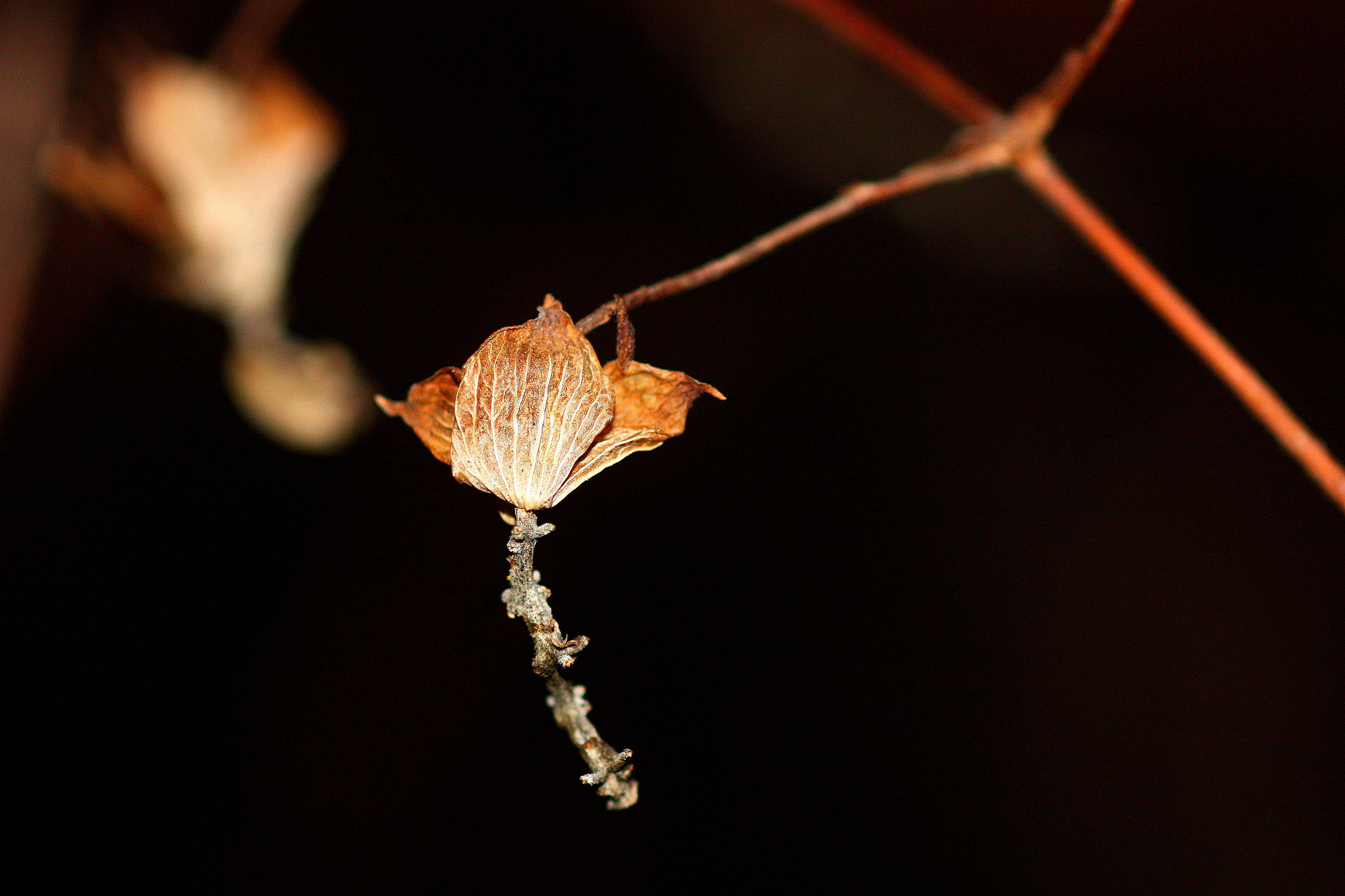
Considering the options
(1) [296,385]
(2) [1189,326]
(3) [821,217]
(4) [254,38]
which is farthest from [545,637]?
(4) [254,38]

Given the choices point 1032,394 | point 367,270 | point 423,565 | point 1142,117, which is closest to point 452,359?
point 367,270

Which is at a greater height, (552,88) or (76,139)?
(552,88)

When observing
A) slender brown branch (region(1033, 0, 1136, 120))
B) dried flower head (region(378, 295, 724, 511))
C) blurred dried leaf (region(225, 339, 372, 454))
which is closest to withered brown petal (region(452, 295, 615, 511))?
dried flower head (region(378, 295, 724, 511))

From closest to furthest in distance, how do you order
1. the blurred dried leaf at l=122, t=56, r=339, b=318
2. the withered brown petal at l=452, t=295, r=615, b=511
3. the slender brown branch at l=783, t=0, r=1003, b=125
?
1. the withered brown petal at l=452, t=295, r=615, b=511
2. the slender brown branch at l=783, t=0, r=1003, b=125
3. the blurred dried leaf at l=122, t=56, r=339, b=318

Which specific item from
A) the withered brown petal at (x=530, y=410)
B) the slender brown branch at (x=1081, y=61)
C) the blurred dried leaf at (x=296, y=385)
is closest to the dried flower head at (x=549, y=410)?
the withered brown petal at (x=530, y=410)

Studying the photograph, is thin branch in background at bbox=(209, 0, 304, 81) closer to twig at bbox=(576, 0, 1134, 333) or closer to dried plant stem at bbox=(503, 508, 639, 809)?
twig at bbox=(576, 0, 1134, 333)

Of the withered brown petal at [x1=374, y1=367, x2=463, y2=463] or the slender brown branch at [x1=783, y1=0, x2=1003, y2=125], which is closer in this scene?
the withered brown petal at [x1=374, y1=367, x2=463, y2=463]

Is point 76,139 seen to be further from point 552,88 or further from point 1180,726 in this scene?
point 1180,726

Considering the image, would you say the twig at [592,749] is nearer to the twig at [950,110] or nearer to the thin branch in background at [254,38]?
the twig at [950,110]
